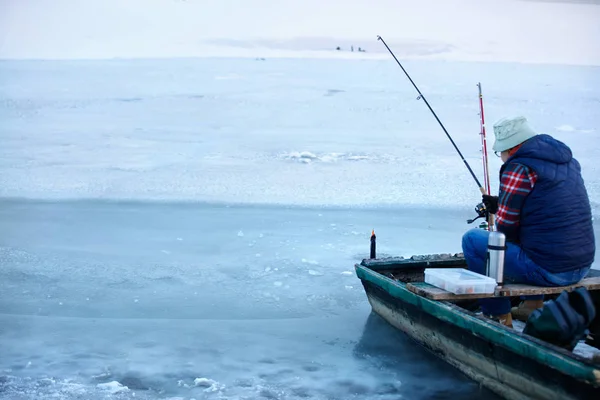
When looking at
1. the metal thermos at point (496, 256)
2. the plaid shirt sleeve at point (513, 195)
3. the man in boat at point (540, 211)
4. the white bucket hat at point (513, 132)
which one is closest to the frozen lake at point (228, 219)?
the metal thermos at point (496, 256)

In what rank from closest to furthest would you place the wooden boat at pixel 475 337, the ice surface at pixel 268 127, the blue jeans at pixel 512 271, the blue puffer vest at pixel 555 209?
the wooden boat at pixel 475 337, the blue puffer vest at pixel 555 209, the blue jeans at pixel 512 271, the ice surface at pixel 268 127

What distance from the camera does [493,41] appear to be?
16984 mm

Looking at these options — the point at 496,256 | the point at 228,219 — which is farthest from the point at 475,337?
the point at 228,219

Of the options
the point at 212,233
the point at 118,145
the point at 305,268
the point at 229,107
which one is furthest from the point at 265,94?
→ the point at 305,268

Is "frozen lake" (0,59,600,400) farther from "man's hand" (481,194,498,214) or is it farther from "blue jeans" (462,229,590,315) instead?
"man's hand" (481,194,498,214)

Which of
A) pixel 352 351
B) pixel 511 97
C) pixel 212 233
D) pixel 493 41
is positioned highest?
pixel 493 41

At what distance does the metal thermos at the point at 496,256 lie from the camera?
10.7 ft

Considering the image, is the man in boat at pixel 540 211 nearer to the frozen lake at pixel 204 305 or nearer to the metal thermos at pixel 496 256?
the metal thermos at pixel 496 256

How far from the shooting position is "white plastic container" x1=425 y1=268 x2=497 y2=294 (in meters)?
3.24

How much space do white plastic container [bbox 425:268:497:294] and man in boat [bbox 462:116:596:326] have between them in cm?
20

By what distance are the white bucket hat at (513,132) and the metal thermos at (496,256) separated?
0.43 metres

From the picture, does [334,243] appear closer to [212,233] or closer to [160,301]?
Result: [212,233]

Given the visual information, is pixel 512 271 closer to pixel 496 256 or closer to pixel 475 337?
pixel 496 256

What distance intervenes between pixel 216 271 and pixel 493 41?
45.5 feet
